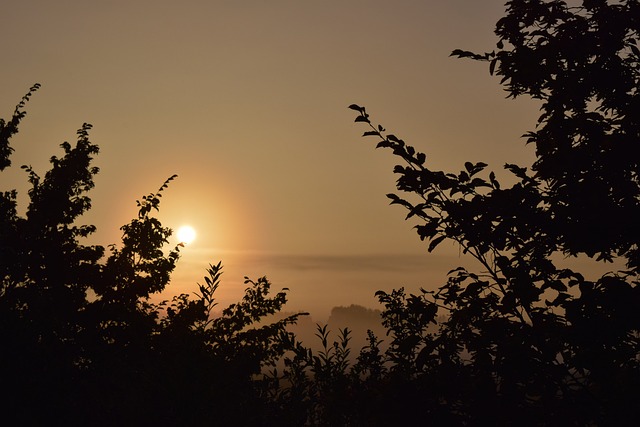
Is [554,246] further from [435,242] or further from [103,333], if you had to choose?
[103,333]

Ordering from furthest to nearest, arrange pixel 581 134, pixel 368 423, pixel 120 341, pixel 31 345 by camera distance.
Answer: pixel 120 341 < pixel 31 345 < pixel 581 134 < pixel 368 423

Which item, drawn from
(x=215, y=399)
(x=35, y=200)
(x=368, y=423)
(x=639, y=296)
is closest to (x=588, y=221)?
(x=639, y=296)

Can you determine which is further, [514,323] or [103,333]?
[103,333]

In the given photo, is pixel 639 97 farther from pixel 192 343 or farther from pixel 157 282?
pixel 157 282

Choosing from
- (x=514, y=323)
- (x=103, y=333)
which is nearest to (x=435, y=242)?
(x=514, y=323)

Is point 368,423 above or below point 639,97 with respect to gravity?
below

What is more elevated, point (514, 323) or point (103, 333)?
point (103, 333)

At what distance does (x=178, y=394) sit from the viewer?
17.4 ft

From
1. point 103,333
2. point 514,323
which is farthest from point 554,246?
point 103,333

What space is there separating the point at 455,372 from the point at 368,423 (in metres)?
1.00

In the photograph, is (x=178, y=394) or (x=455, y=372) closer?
(x=455, y=372)

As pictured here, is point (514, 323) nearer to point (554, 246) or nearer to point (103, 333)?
point (554, 246)

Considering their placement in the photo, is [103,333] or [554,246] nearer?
[554,246]

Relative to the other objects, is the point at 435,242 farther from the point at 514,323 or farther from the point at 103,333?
the point at 103,333
